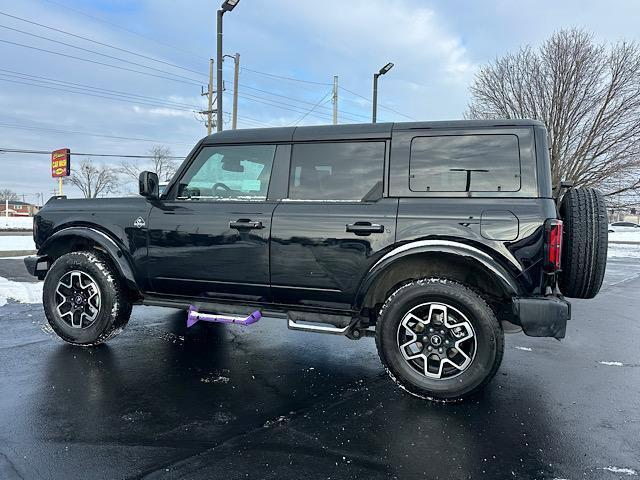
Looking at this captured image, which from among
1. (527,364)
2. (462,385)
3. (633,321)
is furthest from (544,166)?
(633,321)

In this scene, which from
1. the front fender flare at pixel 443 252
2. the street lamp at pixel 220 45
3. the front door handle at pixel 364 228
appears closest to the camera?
the front fender flare at pixel 443 252

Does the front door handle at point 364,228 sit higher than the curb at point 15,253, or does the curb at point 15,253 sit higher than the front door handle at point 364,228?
the front door handle at point 364,228

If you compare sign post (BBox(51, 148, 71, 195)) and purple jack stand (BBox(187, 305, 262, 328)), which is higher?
sign post (BBox(51, 148, 71, 195))

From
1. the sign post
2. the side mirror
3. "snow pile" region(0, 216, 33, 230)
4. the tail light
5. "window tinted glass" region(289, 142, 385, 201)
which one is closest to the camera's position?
the tail light

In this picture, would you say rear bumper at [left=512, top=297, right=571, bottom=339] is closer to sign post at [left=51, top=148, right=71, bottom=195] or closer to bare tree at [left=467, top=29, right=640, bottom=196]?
bare tree at [left=467, top=29, right=640, bottom=196]

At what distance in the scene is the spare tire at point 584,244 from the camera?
3.19 meters

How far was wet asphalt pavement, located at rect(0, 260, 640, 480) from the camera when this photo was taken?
2.35m

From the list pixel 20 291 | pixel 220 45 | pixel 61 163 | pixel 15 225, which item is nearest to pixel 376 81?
pixel 220 45

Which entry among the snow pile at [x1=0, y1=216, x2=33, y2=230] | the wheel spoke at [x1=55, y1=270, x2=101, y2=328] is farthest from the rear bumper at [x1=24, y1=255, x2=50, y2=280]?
the snow pile at [x1=0, y1=216, x2=33, y2=230]

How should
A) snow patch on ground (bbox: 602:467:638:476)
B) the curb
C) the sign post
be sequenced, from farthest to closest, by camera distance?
the sign post
the curb
snow patch on ground (bbox: 602:467:638:476)

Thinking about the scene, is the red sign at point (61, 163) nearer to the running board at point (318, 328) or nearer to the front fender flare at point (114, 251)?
the front fender flare at point (114, 251)

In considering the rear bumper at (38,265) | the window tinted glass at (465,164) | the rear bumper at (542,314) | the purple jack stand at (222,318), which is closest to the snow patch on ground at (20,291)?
the rear bumper at (38,265)

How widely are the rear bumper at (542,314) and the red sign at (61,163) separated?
2212 cm

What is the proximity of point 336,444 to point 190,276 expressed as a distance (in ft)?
6.59
